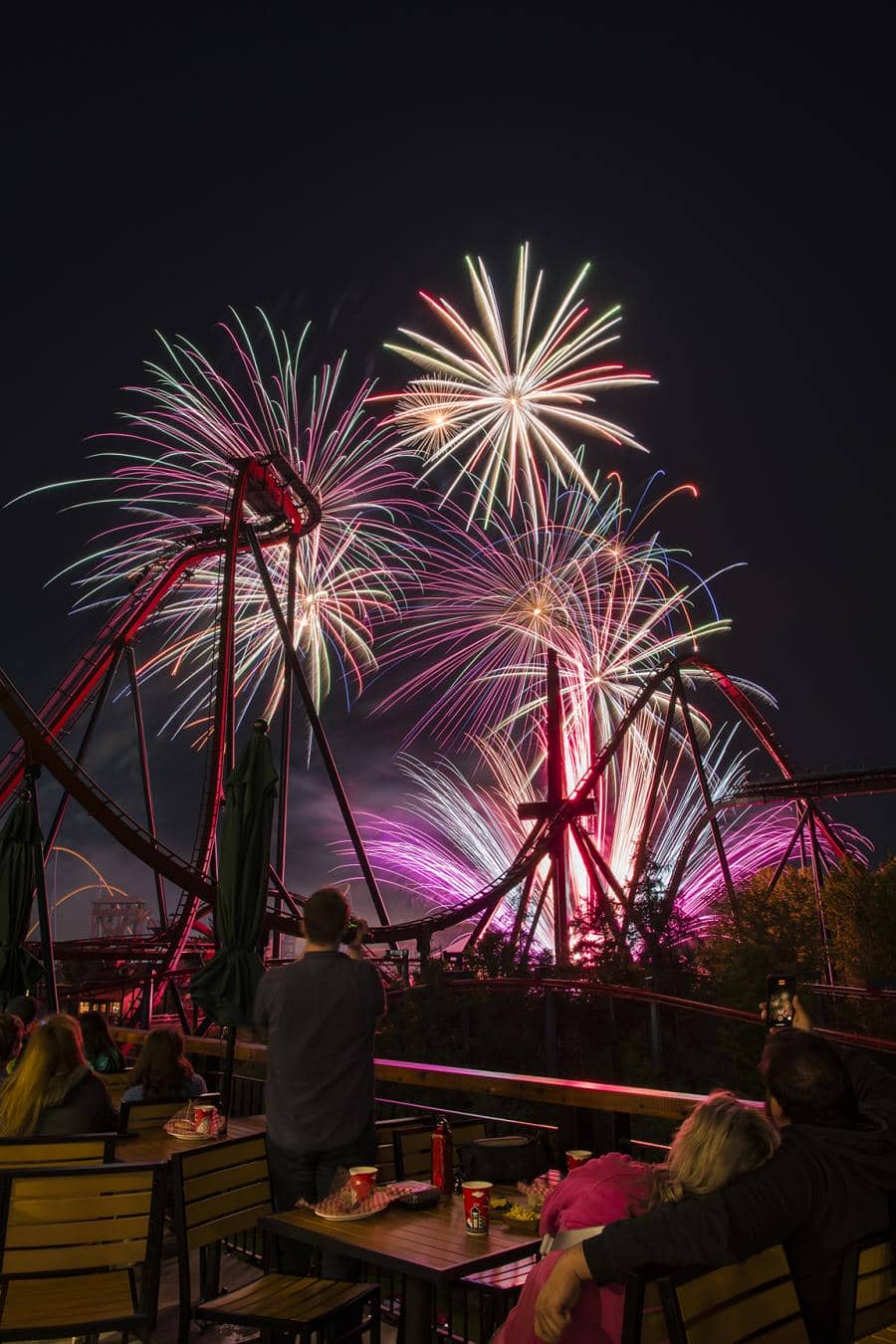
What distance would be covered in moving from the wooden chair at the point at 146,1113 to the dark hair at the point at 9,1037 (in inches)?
50.1

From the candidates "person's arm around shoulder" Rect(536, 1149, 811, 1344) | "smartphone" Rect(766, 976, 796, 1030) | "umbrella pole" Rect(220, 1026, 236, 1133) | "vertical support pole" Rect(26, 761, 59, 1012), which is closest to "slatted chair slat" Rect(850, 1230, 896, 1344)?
"person's arm around shoulder" Rect(536, 1149, 811, 1344)

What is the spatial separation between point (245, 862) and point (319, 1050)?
8.50 feet

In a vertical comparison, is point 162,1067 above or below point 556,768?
below

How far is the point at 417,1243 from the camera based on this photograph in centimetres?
277

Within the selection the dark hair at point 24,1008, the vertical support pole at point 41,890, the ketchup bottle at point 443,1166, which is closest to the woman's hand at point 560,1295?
the ketchup bottle at point 443,1166

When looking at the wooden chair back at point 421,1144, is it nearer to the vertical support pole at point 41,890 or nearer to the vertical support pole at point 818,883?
the vertical support pole at point 41,890

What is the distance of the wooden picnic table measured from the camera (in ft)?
8.57

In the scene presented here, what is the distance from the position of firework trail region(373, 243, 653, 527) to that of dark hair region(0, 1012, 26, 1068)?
1216 centimetres

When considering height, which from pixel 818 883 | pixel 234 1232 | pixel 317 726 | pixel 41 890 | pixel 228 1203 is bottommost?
pixel 234 1232

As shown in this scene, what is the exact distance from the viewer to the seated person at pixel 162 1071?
5086mm

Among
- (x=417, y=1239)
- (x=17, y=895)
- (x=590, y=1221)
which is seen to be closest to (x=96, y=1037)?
(x=17, y=895)

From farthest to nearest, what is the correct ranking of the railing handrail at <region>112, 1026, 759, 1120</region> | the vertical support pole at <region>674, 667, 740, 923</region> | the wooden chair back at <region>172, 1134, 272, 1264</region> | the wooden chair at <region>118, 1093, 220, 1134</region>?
the vertical support pole at <region>674, 667, 740, 923</region> < the wooden chair at <region>118, 1093, 220, 1134</region> < the railing handrail at <region>112, 1026, 759, 1120</region> < the wooden chair back at <region>172, 1134, 272, 1264</region>

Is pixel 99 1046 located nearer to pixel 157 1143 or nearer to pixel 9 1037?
pixel 9 1037

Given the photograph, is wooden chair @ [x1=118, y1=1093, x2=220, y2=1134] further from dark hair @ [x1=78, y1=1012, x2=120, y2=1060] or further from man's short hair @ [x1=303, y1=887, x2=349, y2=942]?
man's short hair @ [x1=303, y1=887, x2=349, y2=942]
